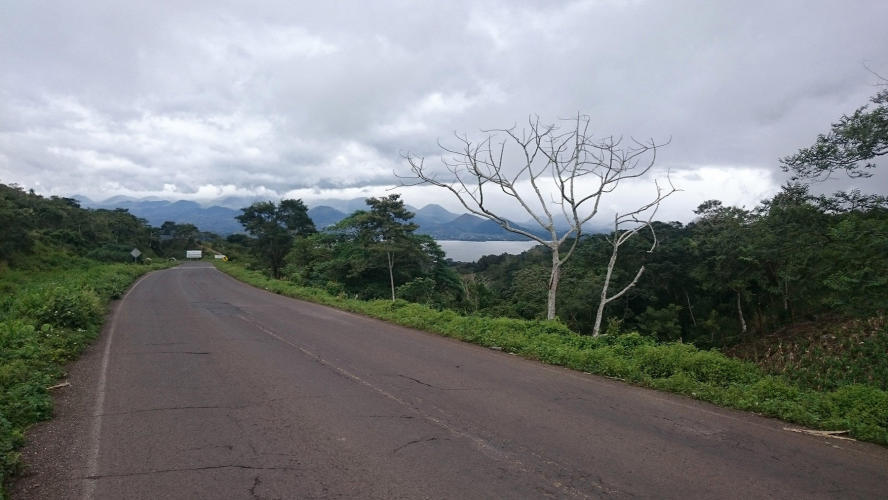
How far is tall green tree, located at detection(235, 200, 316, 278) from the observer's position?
139 ft

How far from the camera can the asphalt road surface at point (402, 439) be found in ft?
12.5

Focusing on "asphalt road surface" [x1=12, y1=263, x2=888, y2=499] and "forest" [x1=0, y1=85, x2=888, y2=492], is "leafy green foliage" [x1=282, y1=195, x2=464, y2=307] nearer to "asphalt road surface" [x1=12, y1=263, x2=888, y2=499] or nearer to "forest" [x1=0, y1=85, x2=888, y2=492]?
"forest" [x1=0, y1=85, x2=888, y2=492]

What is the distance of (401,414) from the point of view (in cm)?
550

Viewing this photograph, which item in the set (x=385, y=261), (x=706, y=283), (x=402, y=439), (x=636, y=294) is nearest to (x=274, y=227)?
(x=385, y=261)

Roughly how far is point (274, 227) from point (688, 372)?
40.6 metres

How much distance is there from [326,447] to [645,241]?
3058 centimetres

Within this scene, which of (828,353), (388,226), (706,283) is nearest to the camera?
(828,353)

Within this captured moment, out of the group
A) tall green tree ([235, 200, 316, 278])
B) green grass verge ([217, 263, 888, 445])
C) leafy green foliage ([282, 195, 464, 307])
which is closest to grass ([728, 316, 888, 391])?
green grass verge ([217, 263, 888, 445])

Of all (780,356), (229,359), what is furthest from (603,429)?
(780,356)

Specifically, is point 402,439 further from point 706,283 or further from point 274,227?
point 274,227

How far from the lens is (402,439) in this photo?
4.75 m

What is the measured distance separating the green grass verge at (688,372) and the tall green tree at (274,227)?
111 feet

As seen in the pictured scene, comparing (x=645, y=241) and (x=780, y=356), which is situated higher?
(x=645, y=241)

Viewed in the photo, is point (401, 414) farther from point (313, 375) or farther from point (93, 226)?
point (93, 226)
